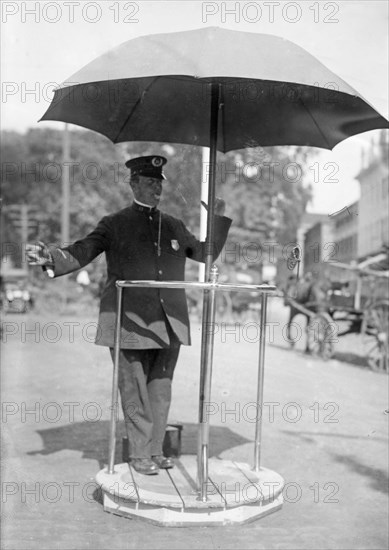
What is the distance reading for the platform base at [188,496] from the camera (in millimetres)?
3955

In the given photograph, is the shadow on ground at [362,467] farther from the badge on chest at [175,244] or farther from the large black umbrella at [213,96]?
the badge on chest at [175,244]

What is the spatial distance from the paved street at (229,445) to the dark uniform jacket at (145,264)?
23cm

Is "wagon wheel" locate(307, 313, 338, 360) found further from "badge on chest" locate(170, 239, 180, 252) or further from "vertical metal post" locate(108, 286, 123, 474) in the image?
"vertical metal post" locate(108, 286, 123, 474)

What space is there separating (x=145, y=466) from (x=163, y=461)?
0.20 metres

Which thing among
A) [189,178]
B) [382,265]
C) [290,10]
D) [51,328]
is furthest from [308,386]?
[51,328]

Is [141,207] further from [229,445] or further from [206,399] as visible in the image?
[229,445]

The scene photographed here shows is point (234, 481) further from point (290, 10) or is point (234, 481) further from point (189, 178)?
point (290, 10)

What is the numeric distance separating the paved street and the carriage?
0.89ft

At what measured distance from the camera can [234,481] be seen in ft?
14.4

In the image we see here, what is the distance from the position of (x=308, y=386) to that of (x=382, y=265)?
139cm

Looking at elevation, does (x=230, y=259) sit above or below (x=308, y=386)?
above

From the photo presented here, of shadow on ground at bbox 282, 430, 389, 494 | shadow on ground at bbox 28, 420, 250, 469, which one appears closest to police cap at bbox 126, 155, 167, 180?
shadow on ground at bbox 28, 420, 250, 469

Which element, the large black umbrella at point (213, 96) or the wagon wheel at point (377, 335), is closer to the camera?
the large black umbrella at point (213, 96)

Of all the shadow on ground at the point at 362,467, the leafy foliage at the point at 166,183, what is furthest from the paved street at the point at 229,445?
the leafy foliage at the point at 166,183
